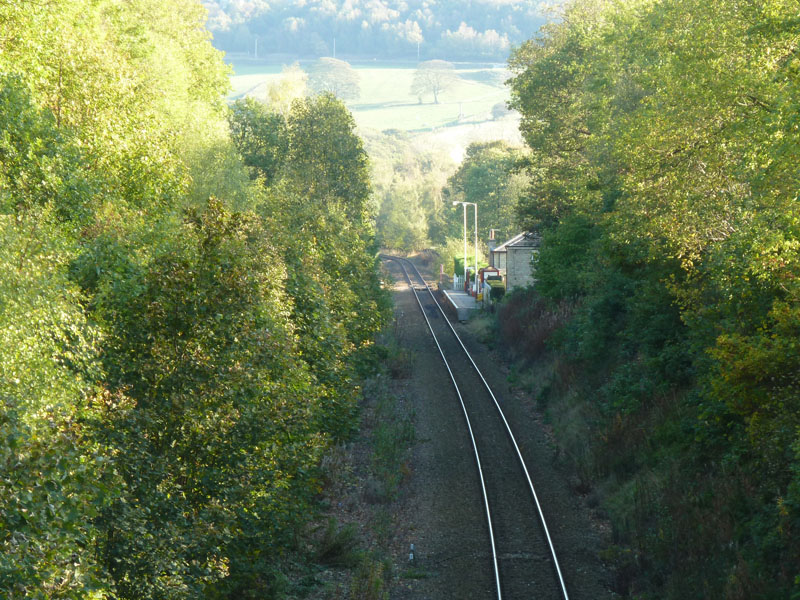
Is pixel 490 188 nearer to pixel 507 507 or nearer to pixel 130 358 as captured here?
pixel 507 507

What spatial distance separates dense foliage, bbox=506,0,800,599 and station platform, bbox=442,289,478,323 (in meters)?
21.8

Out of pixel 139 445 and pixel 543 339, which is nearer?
pixel 139 445

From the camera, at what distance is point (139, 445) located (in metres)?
9.71

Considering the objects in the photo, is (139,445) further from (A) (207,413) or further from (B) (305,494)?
(B) (305,494)

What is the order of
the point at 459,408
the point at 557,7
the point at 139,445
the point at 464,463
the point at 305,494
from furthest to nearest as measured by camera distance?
the point at 557,7
the point at 459,408
the point at 464,463
the point at 305,494
the point at 139,445

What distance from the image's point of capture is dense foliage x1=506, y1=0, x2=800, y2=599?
12203mm

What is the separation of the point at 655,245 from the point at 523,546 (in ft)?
27.1

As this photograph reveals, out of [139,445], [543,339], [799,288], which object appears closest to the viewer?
[139,445]

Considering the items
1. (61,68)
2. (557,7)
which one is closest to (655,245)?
(61,68)

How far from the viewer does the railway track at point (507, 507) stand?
45.9 feet

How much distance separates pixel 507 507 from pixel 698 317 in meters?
6.43

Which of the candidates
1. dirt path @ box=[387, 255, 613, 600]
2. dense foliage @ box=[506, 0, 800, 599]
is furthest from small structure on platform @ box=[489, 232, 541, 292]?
dirt path @ box=[387, 255, 613, 600]

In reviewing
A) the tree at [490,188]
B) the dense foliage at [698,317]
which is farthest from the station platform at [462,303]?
the tree at [490,188]

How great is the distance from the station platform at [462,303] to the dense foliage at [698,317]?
71.4 feet
